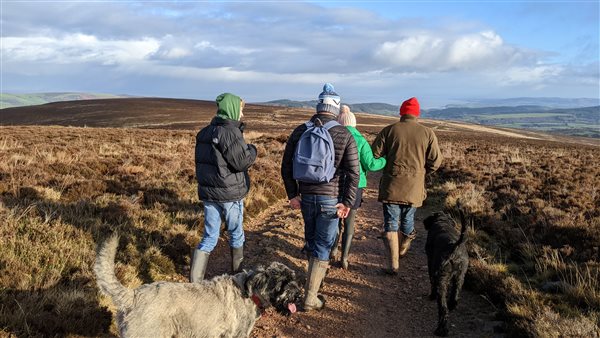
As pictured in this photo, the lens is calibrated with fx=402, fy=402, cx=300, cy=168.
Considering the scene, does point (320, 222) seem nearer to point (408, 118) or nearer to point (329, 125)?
point (329, 125)

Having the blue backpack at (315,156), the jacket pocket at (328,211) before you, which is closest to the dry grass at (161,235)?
the jacket pocket at (328,211)

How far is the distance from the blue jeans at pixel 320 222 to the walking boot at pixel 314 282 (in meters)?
0.09

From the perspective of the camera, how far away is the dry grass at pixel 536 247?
16.3ft

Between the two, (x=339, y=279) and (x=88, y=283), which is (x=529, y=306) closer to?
(x=339, y=279)

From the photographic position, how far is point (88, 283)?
16.9ft

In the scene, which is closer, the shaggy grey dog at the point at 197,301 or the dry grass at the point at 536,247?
the shaggy grey dog at the point at 197,301

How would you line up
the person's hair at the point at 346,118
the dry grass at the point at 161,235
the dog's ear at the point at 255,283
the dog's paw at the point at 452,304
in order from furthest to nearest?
the person's hair at the point at 346,118 → the dog's paw at the point at 452,304 → the dry grass at the point at 161,235 → the dog's ear at the point at 255,283

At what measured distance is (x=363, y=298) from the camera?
6027 millimetres

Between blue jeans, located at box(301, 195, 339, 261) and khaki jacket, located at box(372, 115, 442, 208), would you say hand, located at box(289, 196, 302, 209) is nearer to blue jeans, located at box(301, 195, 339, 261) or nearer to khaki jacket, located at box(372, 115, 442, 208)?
blue jeans, located at box(301, 195, 339, 261)

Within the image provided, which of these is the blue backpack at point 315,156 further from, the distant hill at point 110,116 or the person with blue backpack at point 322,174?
the distant hill at point 110,116

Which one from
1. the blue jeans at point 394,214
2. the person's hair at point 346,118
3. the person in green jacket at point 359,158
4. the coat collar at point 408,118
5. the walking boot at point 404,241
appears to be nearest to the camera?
the person in green jacket at point 359,158

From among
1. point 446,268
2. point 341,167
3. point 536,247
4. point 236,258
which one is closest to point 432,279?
point 446,268

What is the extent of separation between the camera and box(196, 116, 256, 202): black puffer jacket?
4.98 metres

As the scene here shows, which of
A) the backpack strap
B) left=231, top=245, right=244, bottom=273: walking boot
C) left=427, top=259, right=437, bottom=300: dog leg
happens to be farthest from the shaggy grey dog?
left=427, top=259, right=437, bottom=300: dog leg
